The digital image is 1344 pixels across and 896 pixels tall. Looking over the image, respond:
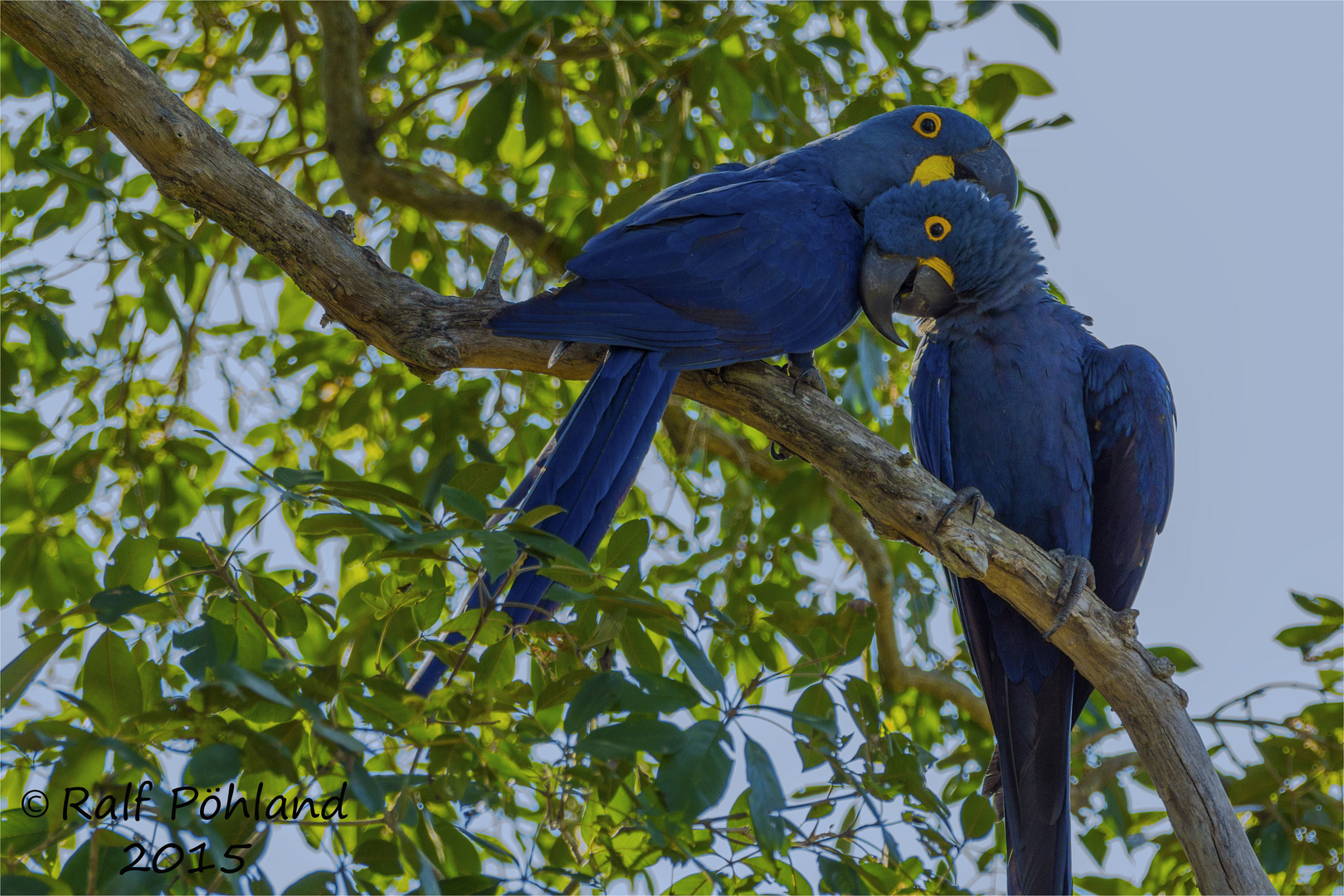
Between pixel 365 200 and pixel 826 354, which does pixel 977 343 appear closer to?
pixel 826 354

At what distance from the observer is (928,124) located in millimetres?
2838

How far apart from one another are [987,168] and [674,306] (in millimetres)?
1245

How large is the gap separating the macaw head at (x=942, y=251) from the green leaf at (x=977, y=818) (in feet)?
3.53

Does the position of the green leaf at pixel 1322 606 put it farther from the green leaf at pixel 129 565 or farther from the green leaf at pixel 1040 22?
the green leaf at pixel 129 565

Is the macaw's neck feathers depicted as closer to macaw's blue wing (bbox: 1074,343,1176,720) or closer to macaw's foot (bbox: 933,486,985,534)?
macaw's blue wing (bbox: 1074,343,1176,720)

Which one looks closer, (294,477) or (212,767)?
(212,767)

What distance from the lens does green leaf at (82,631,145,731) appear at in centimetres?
153

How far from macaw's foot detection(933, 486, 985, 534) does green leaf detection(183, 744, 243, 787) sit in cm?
135

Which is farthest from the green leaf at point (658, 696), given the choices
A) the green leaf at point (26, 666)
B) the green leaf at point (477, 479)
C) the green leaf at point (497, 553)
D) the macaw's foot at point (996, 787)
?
the macaw's foot at point (996, 787)

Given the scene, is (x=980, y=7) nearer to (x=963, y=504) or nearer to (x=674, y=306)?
(x=674, y=306)

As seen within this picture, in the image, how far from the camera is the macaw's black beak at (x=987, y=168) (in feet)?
9.46

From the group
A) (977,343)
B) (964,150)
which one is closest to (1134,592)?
(977,343)

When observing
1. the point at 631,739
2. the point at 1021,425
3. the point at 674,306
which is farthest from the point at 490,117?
the point at 631,739

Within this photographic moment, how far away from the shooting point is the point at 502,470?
1.61 m
